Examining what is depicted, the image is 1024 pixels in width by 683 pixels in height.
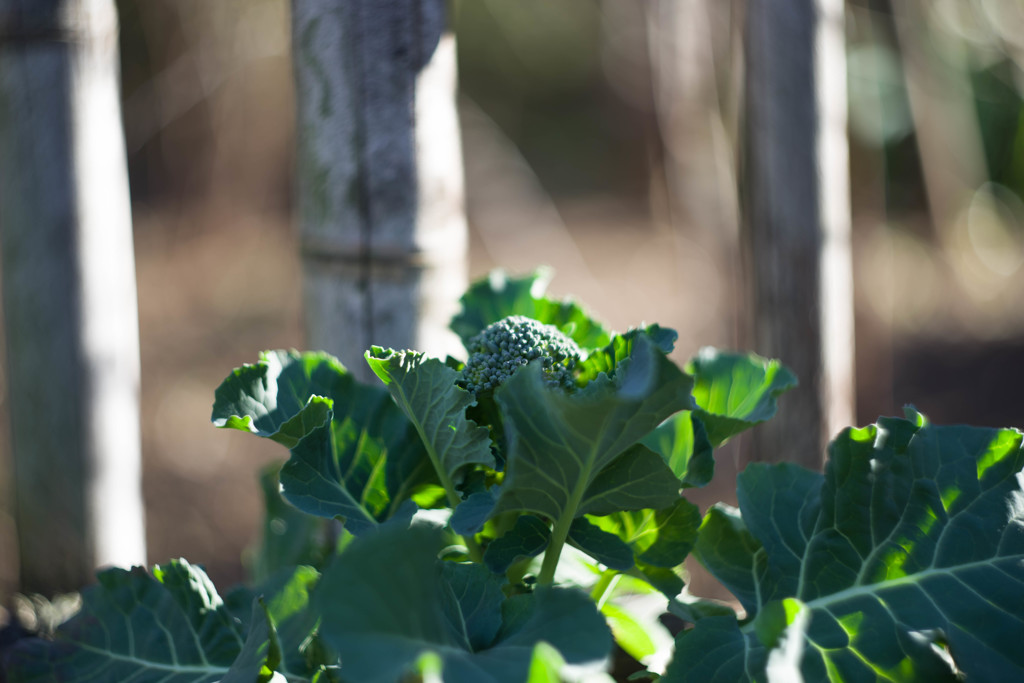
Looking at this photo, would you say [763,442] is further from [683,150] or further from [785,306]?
[683,150]

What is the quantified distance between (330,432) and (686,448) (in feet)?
1.09

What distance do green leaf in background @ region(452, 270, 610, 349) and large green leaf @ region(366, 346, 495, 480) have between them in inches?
7.6

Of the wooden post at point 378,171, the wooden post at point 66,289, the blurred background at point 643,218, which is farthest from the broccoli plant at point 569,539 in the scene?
the blurred background at point 643,218

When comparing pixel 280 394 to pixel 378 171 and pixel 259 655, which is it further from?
pixel 378 171

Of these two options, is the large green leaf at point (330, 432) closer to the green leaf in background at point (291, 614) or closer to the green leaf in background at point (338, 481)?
the green leaf in background at point (338, 481)

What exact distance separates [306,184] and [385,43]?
0.22 m

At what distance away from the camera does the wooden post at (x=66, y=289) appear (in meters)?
1.07

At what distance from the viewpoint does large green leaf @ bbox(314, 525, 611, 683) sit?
0.48 meters

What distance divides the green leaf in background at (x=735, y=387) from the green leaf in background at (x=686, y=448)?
0.02 m

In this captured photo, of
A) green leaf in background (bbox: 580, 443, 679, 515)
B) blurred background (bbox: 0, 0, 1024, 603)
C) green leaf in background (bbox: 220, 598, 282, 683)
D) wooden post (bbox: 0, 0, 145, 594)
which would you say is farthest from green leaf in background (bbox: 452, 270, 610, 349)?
blurred background (bbox: 0, 0, 1024, 603)

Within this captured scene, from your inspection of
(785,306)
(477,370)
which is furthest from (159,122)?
(477,370)

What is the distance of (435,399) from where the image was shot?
2.13 feet

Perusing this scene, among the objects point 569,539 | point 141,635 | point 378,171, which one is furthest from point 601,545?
point 378,171

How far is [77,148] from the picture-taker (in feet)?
3.57
